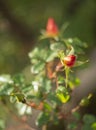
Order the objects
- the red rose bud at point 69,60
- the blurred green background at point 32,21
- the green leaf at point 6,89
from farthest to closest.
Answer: the blurred green background at point 32,21 < the green leaf at point 6,89 < the red rose bud at point 69,60

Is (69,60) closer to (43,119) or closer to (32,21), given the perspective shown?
(43,119)

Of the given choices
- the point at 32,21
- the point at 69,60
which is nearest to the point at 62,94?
the point at 69,60

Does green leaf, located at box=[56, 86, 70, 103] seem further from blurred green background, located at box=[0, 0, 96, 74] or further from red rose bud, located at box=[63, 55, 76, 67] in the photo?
blurred green background, located at box=[0, 0, 96, 74]

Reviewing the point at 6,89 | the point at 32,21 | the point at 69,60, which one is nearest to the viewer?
the point at 69,60

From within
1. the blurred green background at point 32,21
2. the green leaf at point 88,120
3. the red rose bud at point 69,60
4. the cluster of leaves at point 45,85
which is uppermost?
the blurred green background at point 32,21

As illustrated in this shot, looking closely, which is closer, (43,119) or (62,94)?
(62,94)

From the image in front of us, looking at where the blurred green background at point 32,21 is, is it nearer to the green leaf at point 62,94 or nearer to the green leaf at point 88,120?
the green leaf at point 88,120

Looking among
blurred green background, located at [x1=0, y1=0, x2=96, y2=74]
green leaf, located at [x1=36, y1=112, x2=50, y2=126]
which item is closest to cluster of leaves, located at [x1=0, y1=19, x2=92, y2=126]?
green leaf, located at [x1=36, y1=112, x2=50, y2=126]

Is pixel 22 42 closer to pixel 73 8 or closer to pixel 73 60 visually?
pixel 73 8

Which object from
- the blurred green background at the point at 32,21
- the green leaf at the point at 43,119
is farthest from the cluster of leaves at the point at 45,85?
the blurred green background at the point at 32,21
